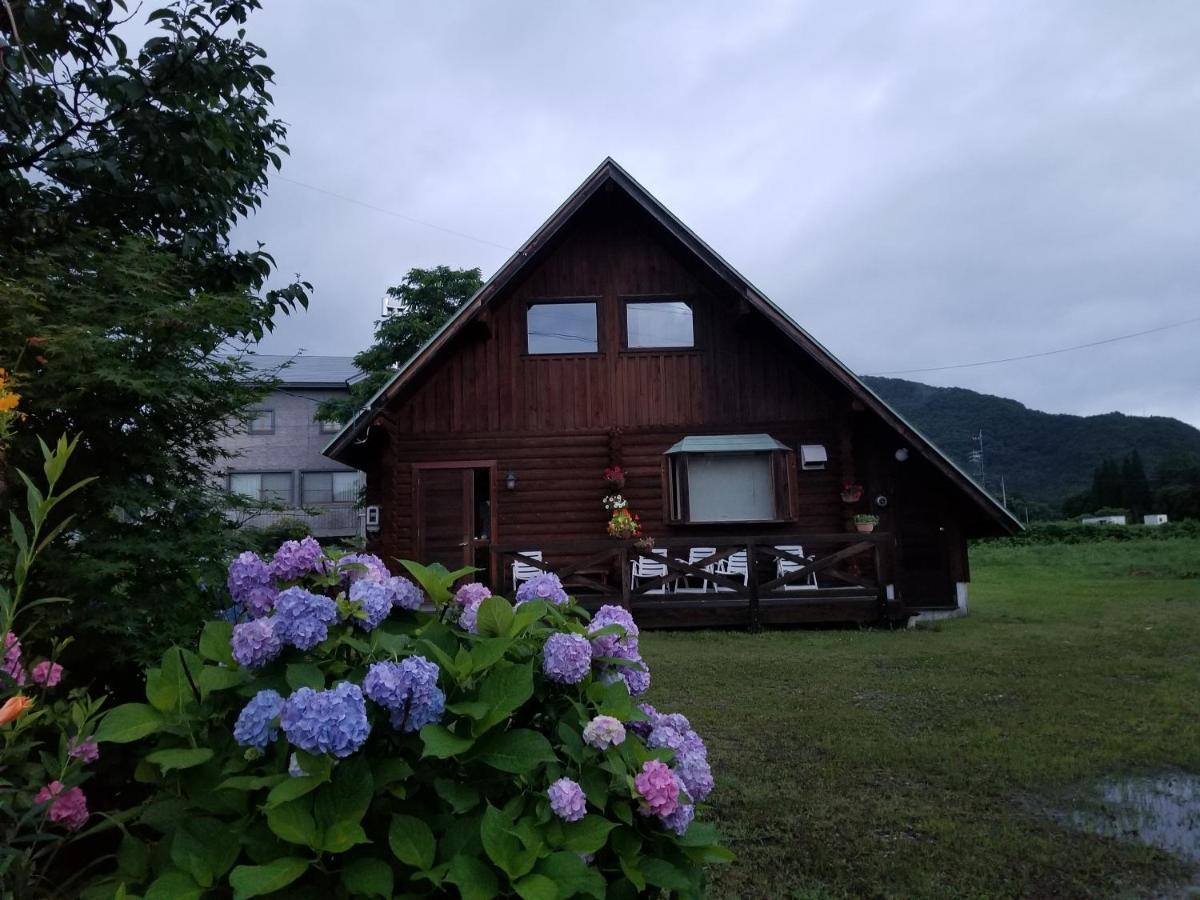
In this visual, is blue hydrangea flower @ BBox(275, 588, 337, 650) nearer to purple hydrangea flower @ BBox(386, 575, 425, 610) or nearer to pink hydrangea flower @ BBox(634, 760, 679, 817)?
purple hydrangea flower @ BBox(386, 575, 425, 610)

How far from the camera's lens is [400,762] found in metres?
1.58

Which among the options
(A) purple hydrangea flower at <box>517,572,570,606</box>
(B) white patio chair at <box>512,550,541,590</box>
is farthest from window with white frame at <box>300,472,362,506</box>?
(A) purple hydrangea flower at <box>517,572,570,606</box>

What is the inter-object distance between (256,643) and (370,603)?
0.25 metres

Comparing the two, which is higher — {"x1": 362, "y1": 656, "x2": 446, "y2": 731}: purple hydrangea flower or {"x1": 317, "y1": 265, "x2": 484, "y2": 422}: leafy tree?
{"x1": 317, "y1": 265, "x2": 484, "y2": 422}: leafy tree

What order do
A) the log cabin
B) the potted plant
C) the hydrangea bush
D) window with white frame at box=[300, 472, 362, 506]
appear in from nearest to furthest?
the hydrangea bush < the potted plant < the log cabin < window with white frame at box=[300, 472, 362, 506]

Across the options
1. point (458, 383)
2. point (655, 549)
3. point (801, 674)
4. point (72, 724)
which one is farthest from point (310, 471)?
point (72, 724)

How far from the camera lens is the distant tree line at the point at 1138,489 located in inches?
1688

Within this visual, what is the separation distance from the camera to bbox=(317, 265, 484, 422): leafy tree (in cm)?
2139

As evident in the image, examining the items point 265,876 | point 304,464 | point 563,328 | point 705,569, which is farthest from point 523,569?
point 304,464

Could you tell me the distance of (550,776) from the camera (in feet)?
5.43

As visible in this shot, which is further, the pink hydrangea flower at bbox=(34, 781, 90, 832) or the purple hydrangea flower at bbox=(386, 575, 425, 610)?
the purple hydrangea flower at bbox=(386, 575, 425, 610)

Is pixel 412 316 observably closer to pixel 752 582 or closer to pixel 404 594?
pixel 752 582

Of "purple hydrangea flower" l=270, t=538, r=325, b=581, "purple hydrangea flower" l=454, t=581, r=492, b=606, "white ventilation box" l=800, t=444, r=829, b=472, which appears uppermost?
"white ventilation box" l=800, t=444, r=829, b=472

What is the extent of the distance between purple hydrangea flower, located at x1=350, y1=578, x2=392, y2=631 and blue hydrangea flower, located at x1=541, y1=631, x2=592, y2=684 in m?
0.39
